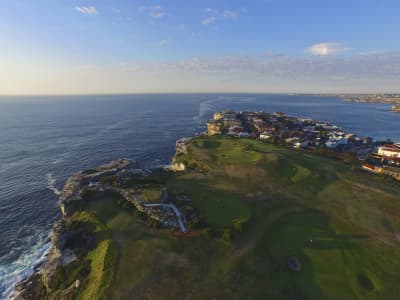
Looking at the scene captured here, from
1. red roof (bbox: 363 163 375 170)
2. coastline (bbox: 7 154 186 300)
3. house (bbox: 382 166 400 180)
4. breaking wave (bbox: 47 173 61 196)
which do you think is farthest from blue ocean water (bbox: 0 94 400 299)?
house (bbox: 382 166 400 180)

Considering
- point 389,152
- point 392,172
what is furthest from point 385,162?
point 392,172

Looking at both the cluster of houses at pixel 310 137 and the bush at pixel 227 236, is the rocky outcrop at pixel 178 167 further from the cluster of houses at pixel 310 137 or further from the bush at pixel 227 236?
the cluster of houses at pixel 310 137

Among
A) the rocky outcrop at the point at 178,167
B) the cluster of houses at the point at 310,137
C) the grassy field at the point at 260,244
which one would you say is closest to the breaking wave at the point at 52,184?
the grassy field at the point at 260,244

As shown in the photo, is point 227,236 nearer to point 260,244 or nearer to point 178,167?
point 260,244

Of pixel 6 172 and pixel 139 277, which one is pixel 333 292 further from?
pixel 6 172

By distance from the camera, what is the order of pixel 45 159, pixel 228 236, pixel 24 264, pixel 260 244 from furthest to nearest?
pixel 45 159 < pixel 24 264 < pixel 228 236 < pixel 260 244

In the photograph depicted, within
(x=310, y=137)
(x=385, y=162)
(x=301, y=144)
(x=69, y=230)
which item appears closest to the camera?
(x=69, y=230)
